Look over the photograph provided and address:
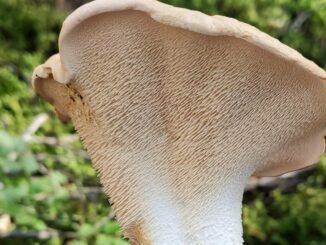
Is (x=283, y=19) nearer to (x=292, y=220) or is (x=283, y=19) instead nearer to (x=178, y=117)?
(x=292, y=220)

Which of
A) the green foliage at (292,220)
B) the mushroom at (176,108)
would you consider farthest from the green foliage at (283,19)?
the mushroom at (176,108)

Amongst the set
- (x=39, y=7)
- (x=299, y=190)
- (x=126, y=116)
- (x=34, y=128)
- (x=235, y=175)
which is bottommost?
(x=299, y=190)

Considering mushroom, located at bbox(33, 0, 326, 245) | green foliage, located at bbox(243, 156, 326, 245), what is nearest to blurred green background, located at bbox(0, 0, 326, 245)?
green foliage, located at bbox(243, 156, 326, 245)

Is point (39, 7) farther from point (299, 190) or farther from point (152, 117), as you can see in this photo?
point (152, 117)

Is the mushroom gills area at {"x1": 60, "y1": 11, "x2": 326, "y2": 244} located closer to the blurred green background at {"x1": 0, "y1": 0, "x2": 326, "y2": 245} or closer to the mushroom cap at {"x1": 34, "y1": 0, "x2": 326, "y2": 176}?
the mushroom cap at {"x1": 34, "y1": 0, "x2": 326, "y2": 176}

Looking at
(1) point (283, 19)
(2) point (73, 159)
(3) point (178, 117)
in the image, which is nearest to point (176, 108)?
(3) point (178, 117)

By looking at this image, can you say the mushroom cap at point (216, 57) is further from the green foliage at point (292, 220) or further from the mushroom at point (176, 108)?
the green foliage at point (292, 220)

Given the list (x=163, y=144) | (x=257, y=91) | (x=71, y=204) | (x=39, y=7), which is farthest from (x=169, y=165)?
(x=39, y=7)
